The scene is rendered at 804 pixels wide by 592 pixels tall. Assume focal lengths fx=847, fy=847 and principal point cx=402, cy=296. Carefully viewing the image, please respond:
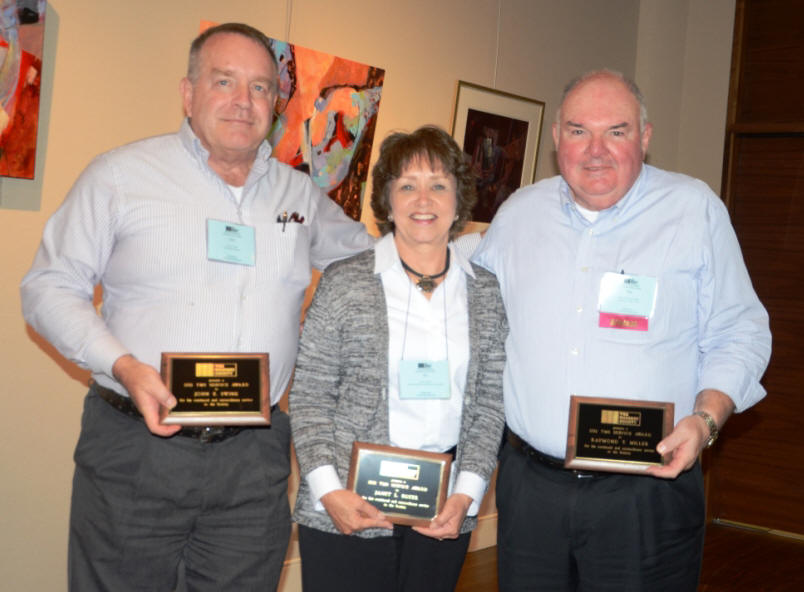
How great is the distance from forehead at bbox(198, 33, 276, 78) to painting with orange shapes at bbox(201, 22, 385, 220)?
1204 millimetres

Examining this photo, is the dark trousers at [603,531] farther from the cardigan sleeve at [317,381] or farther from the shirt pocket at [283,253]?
the shirt pocket at [283,253]

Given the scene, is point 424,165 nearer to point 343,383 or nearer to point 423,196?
point 423,196

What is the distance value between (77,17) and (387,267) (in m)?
1.68

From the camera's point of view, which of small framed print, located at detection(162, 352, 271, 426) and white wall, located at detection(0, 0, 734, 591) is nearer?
small framed print, located at detection(162, 352, 271, 426)

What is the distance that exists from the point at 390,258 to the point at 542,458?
2.35 ft

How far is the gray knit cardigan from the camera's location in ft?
7.43

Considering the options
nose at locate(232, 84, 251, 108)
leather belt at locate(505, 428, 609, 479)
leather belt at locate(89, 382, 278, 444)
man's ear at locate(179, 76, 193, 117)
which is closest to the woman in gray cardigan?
leather belt at locate(505, 428, 609, 479)

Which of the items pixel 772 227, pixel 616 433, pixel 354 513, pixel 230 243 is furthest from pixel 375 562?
pixel 772 227

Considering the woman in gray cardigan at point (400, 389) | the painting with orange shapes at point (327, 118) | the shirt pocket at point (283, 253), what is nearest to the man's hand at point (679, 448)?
the woman in gray cardigan at point (400, 389)

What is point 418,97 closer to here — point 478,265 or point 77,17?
point 77,17

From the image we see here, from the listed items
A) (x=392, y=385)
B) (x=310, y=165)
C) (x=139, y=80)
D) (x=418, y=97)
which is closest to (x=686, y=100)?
(x=418, y=97)

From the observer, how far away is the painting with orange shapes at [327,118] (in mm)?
3768

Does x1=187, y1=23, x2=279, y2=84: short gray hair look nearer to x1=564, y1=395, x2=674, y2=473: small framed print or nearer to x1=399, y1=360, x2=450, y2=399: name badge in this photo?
x1=399, y1=360, x2=450, y2=399: name badge

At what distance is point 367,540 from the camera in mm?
2264
